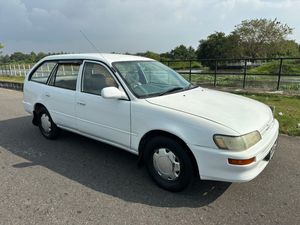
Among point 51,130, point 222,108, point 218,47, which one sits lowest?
point 51,130

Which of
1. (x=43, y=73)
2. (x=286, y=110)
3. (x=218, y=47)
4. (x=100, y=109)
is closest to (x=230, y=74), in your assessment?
(x=286, y=110)

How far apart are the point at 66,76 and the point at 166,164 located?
2498 millimetres

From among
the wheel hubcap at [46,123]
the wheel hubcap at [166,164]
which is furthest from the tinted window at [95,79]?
the wheel hubcap at [46,123]

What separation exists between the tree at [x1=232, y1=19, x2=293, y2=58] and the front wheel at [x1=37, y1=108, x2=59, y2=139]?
38996 mm

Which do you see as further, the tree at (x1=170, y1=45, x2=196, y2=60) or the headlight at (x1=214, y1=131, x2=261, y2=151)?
the tree at (x1=170, y1=45, x2=196, y2=60)

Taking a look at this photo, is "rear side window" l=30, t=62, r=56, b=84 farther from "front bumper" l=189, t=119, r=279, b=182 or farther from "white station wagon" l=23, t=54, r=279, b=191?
"front bumper" l=189, t=119, r=279, b=182

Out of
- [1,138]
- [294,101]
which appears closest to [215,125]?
[1,138]

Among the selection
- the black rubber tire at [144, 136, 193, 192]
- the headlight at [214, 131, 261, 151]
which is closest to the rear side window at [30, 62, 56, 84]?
the black rubber tire at [144, 136, 193, 192]

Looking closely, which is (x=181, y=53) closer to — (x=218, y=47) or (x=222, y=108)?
(x=218, y=47)

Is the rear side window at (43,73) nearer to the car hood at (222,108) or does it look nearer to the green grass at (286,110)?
the car hood at (222,108)

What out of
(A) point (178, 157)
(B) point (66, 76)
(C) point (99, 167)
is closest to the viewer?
(A) point (178, 157)

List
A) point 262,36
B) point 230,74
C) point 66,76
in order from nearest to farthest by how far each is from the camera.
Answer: point 66,76 < point 230,74 < point 262,36

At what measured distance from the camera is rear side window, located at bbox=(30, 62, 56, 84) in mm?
4631

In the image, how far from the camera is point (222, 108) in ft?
9.50
